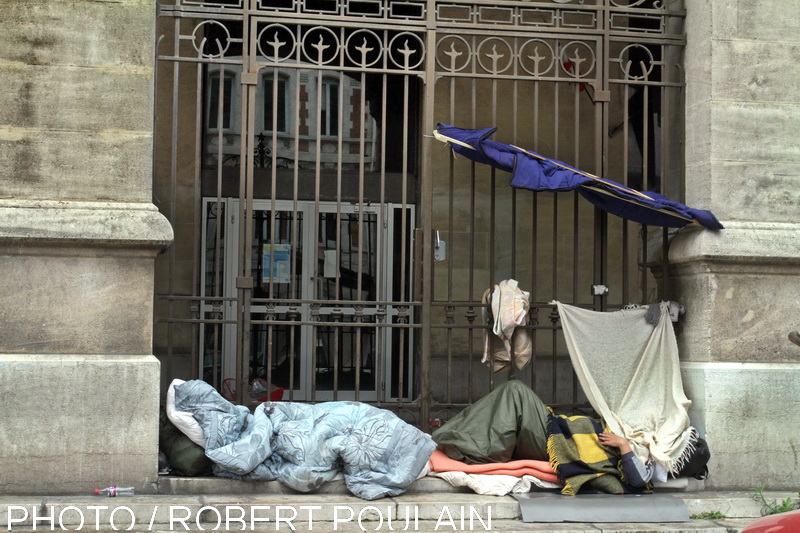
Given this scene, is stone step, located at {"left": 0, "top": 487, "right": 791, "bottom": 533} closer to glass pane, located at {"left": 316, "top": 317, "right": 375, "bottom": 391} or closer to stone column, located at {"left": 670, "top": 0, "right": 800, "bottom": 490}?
stone column, located at {"left": 670, "top": 0, "right": 800, "bottom": 490}

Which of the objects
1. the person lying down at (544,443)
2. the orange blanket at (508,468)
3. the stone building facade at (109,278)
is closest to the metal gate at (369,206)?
the stone building facade at (109,278)

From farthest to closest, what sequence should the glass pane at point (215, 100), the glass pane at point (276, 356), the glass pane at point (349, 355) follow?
the glass pane at point (215, 100) < the glass pane at point (349, 355) < the glass pane at point (276, 356)

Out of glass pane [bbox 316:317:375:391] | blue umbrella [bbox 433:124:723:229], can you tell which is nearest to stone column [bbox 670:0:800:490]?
blue umbrella [bbox 433:124:723:229]

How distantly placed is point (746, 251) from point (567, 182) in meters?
1.49

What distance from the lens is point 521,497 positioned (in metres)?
6.46

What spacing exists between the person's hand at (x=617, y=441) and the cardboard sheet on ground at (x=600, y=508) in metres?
0.33

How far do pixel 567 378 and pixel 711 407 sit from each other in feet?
13.8

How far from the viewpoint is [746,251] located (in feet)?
23.2

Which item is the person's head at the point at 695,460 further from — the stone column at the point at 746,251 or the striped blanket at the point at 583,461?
the striped blanket at the point at 583,461

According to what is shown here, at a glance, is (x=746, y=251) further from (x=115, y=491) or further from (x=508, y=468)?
(x=115, y=491)

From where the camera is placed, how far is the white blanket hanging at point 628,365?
23.4 ft

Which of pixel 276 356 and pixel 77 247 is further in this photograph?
pixel 276 356

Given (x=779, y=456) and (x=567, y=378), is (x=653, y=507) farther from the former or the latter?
(x=567, y=378)

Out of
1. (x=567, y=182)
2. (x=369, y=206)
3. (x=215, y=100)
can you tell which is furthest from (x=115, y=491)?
(x=215, y=100)
